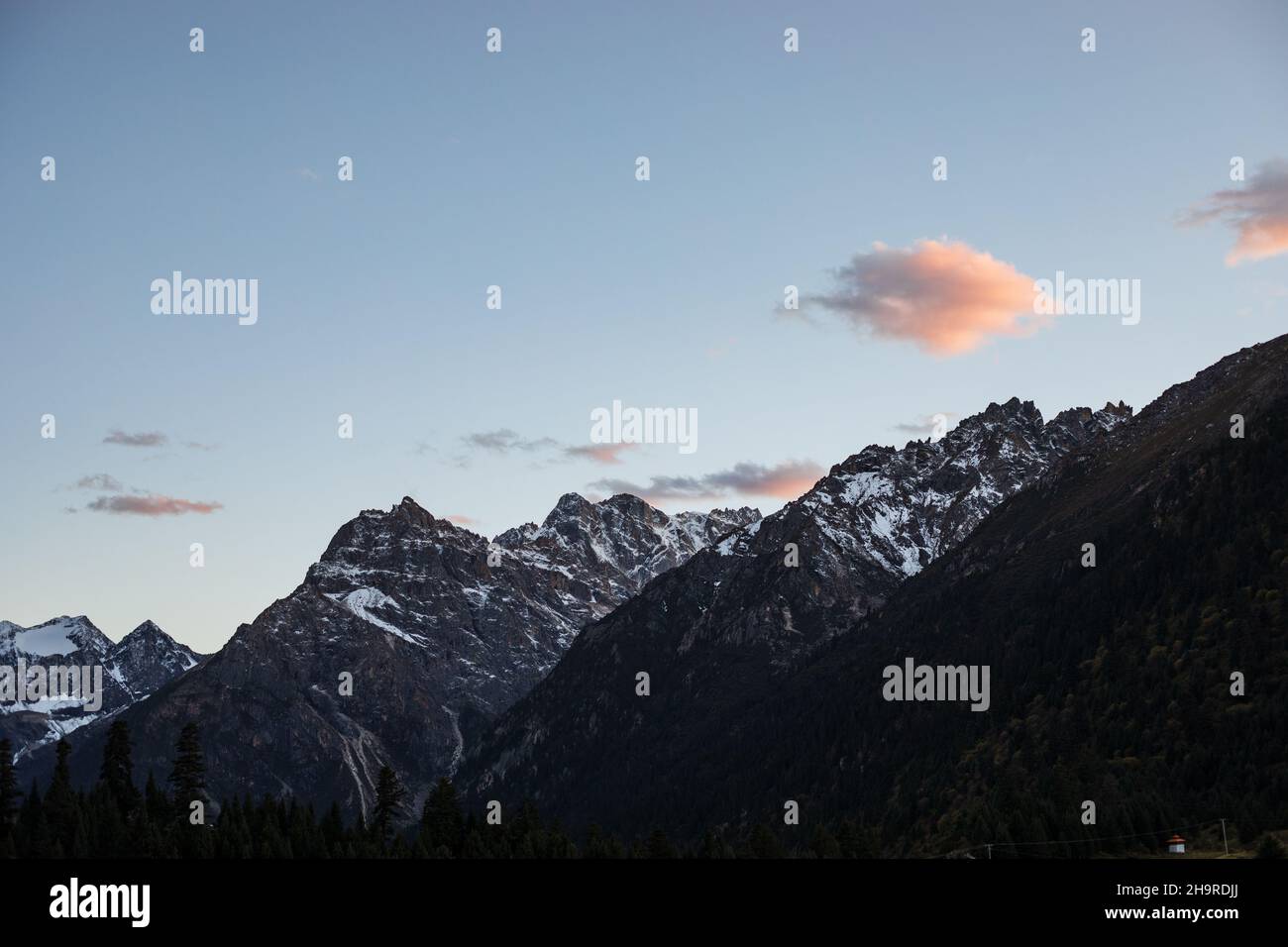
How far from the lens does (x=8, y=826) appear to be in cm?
19600
